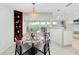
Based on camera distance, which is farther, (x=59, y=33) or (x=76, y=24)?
(x=59, y=33)

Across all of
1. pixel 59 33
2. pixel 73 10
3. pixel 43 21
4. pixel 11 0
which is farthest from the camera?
pixel 59 33

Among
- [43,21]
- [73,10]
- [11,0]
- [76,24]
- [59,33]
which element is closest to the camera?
[11,0]

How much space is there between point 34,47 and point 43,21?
1.00m

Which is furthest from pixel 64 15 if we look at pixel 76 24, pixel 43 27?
pixel 43 27

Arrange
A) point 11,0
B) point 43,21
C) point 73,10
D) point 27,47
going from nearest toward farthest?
point 11,0 → point 43,21 → point 73,10 → point 27,47

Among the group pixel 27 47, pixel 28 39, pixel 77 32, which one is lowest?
pixel 27 47

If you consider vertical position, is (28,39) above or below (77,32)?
below

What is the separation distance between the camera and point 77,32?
3246 millimetres

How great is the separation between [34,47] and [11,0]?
98.6 inches

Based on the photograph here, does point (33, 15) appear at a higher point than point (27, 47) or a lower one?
higher

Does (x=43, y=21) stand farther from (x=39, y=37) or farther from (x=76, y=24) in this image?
(x=76, y=24)

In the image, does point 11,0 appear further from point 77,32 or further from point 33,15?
point 77,32
